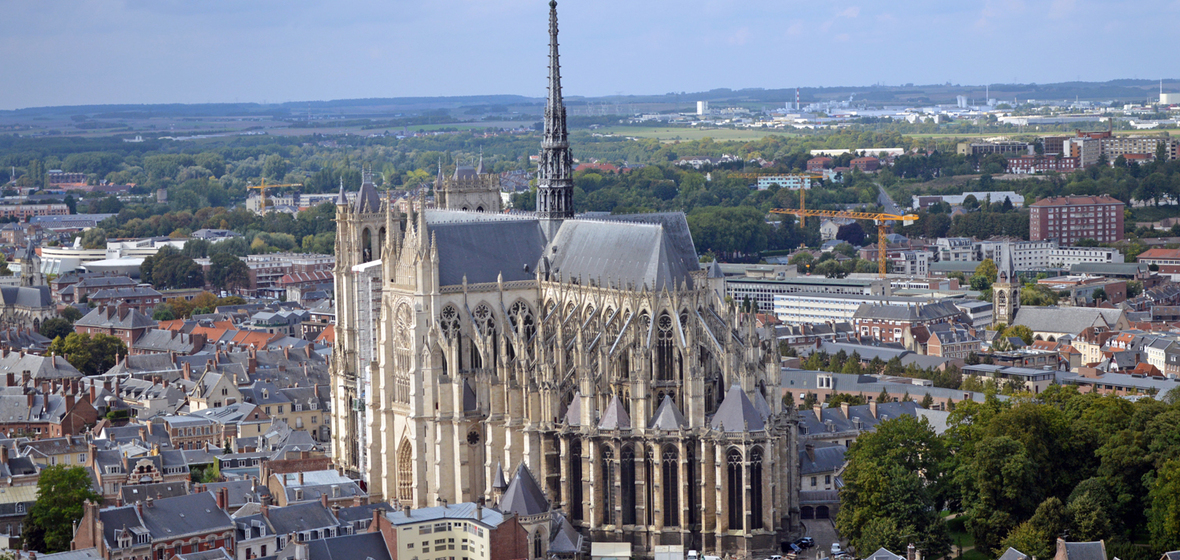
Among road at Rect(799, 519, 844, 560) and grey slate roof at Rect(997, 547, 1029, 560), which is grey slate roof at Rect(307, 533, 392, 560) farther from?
grey slate roof at Rect(997, 547, 1029, 560)

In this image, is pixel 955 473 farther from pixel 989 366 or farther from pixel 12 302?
pixel 12 302

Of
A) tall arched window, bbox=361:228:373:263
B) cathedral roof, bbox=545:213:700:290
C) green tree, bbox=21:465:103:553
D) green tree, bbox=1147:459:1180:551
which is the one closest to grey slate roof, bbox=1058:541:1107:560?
green tree, bbox=1147:459:1180:551

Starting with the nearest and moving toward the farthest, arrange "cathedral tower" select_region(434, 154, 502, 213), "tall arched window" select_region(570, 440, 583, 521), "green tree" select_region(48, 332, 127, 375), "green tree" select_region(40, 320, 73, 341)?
"tall arched window" select_region(570, 440, 583, 521)
"cathedral tower" select_region(434, 154, 502, 213)
"green tree" select_region(48, 332, 127, 375)
"green tree" select_region(40, 320, 73, 341)

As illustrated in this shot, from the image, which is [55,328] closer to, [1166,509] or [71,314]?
[71,314]

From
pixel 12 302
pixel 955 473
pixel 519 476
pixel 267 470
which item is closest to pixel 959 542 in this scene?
pixel 955 473

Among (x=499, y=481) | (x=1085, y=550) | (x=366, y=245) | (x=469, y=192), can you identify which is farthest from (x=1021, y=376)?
(x=499, y=481)

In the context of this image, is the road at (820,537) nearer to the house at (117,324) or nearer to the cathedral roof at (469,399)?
the cathedral roof at (469,399)
